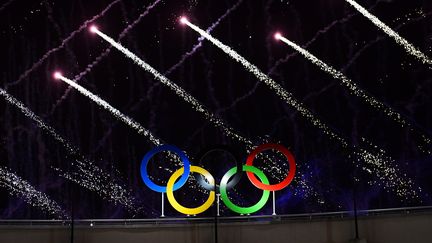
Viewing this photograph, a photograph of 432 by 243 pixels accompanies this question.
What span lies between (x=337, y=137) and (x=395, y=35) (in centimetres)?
720

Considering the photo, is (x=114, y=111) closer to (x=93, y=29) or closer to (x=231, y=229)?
(x=93, y=29)

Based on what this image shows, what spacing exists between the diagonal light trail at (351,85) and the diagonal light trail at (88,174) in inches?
558

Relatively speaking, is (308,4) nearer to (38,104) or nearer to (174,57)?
(174,57)

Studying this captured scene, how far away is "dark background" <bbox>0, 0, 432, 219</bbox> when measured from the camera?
1631 inches

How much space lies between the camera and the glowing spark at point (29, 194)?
42219mm

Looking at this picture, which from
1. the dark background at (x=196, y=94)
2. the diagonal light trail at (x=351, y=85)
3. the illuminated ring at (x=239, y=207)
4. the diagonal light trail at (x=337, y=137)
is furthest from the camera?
the dark background at (x=196, y=94)

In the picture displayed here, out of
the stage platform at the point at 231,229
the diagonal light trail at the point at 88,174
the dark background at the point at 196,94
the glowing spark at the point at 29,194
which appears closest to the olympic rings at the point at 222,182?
the stage platform at the point at 231,229

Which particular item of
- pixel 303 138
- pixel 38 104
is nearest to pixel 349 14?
pixel 303 138

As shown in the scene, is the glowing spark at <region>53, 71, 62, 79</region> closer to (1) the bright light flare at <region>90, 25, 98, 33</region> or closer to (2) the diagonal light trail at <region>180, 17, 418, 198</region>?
(1) the bright light flare at <region>90, 25, 98, 33</region>

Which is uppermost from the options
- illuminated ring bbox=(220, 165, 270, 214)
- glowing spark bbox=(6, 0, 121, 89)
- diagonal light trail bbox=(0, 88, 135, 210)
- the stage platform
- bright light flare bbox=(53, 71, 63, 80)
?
glowing spark bbox=(6, 0, 121, 89)

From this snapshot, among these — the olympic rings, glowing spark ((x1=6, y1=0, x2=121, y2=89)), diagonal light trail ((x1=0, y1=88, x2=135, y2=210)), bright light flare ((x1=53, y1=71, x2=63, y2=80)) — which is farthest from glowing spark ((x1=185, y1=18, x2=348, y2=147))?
diagonal light trail ((x1=0, y1=88, x2=135, y2=210))

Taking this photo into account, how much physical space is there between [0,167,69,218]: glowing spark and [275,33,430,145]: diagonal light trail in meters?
17.5

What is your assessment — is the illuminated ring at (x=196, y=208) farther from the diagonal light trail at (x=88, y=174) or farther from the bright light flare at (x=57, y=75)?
the bright light flare at (x=57, y=75)

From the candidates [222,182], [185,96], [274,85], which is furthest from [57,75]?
[222,182]
